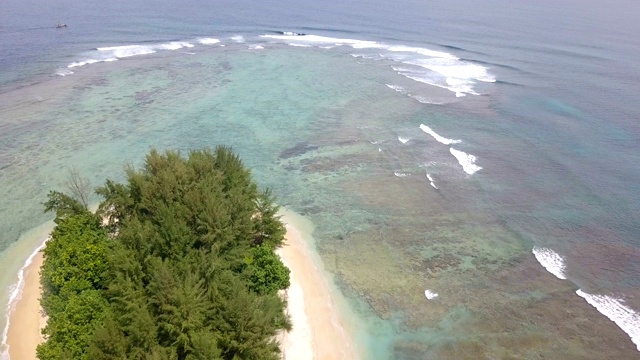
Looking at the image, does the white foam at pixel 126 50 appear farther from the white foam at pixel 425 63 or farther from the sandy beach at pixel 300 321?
the sandy beach at pixel 300 321

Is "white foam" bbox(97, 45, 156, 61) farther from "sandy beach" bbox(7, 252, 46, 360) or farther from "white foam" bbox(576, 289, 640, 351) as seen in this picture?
"white foam" bbox(576, 289, 640, 351)

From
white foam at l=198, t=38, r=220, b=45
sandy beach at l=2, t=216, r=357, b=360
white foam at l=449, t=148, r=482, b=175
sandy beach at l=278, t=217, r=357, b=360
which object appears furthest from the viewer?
white foam at l=198, t=38, r=220, b=45

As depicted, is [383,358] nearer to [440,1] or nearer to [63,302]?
[63,302]

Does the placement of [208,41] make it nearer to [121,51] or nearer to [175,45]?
[175,45]

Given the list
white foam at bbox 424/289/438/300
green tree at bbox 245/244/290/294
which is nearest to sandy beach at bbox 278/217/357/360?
green tree at bbox 245/244/290/294

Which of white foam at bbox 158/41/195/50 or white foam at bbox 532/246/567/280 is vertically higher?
white foam at bbox 158/41/195/50

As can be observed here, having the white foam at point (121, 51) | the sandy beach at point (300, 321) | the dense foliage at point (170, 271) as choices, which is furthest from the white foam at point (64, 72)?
the sandy beach at point (300, 321)

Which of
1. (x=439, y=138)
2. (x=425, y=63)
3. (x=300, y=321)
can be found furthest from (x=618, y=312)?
(x=425, y=63)
